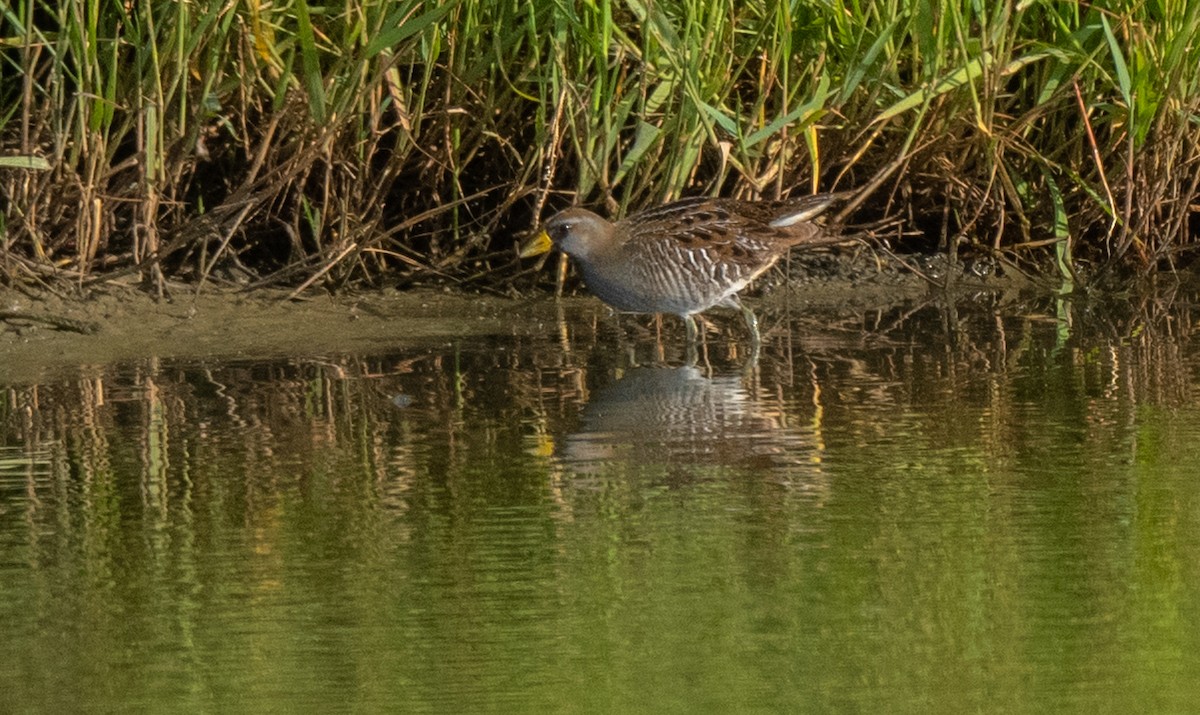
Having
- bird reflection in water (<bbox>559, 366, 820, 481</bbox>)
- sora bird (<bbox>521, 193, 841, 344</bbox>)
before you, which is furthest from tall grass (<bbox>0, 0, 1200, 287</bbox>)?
bird reflection in water (<bbox>559, 366, 820, 481</bbox>)

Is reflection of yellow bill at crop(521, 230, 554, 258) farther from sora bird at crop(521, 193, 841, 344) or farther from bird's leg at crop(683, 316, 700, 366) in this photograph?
bird's leg at crop(683, 316, 700, 366)

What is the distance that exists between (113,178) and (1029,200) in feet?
11.6

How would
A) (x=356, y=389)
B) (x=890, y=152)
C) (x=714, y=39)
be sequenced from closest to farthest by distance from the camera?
(x=356, y=389), (x=714, y=39), (x=890, y=152)

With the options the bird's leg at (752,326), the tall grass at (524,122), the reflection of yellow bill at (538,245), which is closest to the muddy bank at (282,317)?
the tall grass at (524,122)

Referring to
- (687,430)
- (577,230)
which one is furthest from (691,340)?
(687,430)

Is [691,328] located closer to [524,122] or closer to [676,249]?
[676,249]

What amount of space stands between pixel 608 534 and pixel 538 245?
316cm

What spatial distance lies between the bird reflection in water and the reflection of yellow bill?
42.1 inches

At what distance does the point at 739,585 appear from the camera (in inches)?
154

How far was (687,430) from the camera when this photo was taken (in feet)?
18.0

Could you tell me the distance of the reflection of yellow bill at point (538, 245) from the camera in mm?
7387

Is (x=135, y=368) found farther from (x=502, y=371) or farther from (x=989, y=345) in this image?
(x=989, y=345)

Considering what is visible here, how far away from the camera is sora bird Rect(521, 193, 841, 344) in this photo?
7211mm

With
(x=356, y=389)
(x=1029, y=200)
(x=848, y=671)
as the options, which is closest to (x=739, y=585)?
(x=848, y=671)
